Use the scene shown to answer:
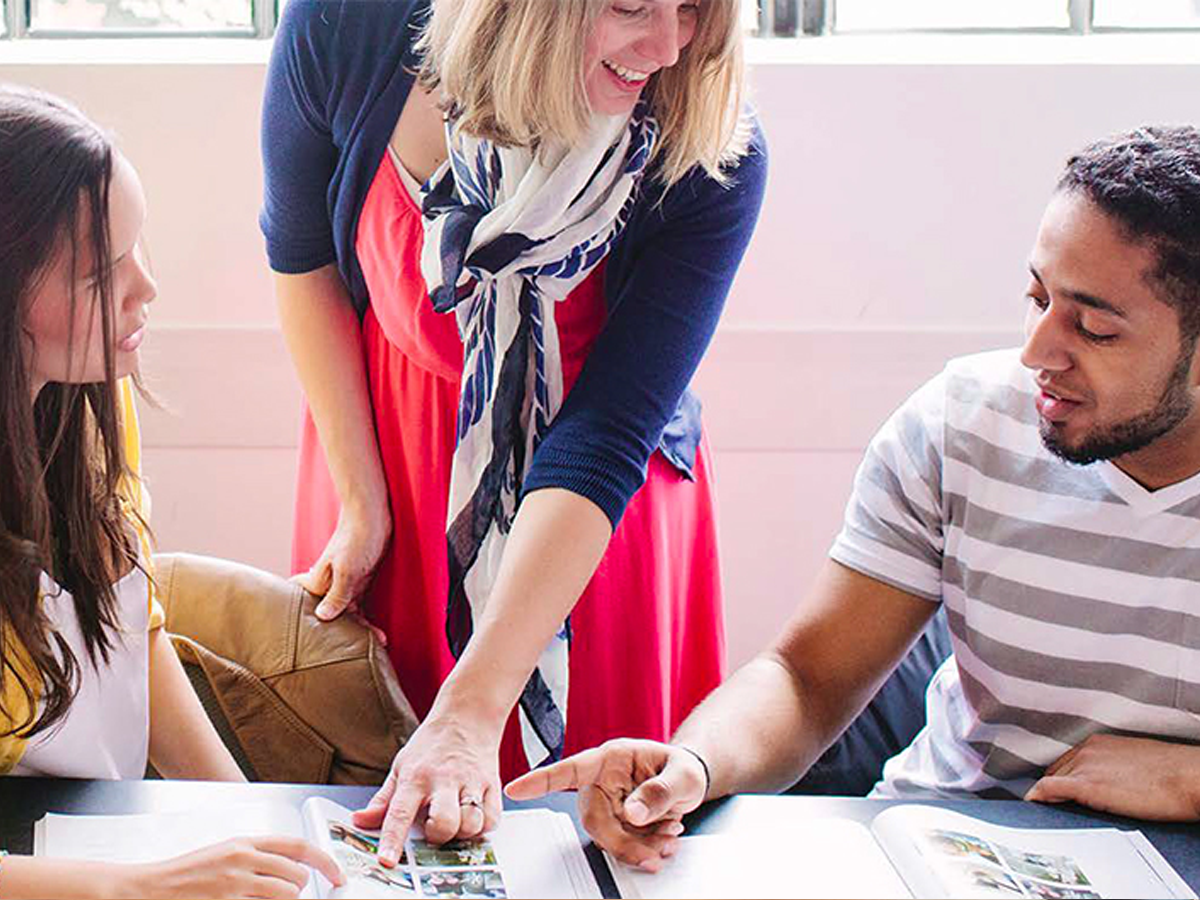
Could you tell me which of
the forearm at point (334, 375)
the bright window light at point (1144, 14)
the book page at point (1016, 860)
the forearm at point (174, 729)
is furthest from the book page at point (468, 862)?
the bright window light at point (1144, 14)

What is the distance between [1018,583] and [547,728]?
1.70ft

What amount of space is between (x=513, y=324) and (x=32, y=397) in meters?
0.50

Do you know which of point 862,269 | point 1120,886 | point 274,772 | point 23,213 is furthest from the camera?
point 862,269

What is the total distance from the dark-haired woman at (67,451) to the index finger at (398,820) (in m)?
0.31

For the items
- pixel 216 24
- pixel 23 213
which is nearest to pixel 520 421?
pixel 23 213

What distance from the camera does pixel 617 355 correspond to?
1.63 metres

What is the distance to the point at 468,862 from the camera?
122cm

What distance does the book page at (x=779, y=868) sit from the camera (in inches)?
46.9

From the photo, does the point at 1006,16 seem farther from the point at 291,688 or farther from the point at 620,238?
the point at 291,688

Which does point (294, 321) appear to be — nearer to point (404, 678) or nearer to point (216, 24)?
point (404, 678)

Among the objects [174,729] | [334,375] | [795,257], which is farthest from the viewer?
[795,257]

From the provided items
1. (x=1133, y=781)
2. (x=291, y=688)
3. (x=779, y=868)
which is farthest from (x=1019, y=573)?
(x=291, y=688)

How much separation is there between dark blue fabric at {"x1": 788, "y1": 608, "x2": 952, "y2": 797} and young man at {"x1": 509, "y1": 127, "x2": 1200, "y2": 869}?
7.9 inches

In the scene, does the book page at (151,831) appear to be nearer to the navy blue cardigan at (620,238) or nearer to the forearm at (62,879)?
the forearm at (62,879)
